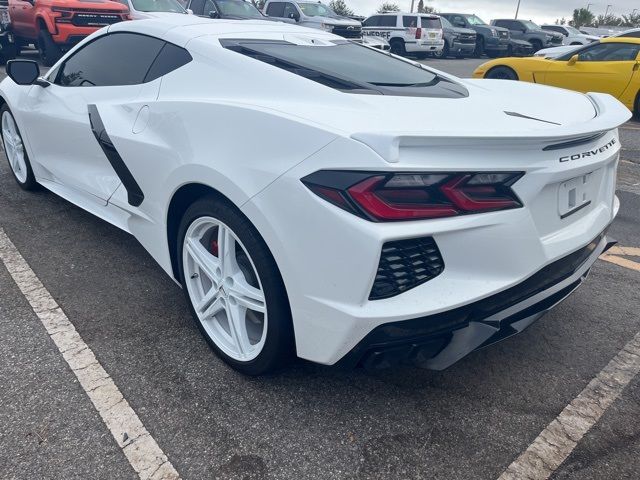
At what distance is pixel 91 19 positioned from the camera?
11234 mm

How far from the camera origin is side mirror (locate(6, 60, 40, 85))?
381cm

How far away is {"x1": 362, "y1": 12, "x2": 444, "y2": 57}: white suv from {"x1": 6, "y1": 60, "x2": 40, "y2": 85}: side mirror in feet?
60.9

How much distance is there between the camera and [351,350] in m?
1.96

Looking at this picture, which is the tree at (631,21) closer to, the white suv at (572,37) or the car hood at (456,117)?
the white suv at (572,37)

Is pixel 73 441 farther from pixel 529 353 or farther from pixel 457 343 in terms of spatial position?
pixel 529 353

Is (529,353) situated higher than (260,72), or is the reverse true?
(260,72)

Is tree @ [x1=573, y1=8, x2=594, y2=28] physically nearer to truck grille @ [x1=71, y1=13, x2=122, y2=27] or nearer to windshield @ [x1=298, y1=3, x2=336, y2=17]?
windshield @ [x1=298, y1=3, x2=336, y2=17]

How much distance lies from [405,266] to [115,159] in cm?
186

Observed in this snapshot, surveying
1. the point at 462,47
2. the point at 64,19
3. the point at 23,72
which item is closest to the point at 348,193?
the point at 23,72

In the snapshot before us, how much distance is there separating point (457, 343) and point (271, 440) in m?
0.78

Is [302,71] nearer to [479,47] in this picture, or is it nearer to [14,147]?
[14,147]

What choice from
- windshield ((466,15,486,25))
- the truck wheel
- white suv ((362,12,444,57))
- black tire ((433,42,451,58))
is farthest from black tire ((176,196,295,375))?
windshield ((466,15,486,25))

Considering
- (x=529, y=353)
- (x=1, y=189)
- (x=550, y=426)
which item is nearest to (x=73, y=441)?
(x=550, y=426)

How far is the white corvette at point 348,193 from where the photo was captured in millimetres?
1857
